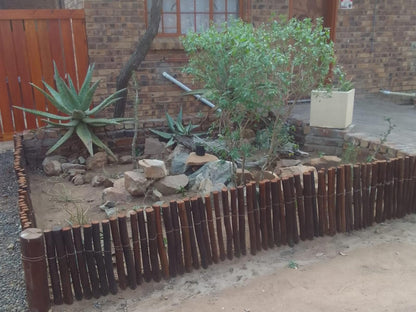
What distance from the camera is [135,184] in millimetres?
4559

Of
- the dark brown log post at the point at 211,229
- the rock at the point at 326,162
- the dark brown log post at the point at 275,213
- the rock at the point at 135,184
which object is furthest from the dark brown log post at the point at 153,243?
→ the rock at the point at 326,162

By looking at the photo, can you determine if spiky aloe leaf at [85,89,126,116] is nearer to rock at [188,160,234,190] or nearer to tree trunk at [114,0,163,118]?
tree trunk at [114,0,163,118]

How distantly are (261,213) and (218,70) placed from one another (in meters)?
1.43

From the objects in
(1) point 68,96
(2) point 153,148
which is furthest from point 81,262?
(1) point 68,96

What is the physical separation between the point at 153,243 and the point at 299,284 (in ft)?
3.77

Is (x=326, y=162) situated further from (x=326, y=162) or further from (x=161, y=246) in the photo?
(x=161, y=246)

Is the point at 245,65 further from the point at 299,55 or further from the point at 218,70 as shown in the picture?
the point at 299,55

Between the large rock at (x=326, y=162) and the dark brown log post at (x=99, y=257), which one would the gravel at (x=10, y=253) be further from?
the large rock at (x=326, y=162)

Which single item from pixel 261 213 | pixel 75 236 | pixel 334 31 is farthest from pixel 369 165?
pixel 334 31

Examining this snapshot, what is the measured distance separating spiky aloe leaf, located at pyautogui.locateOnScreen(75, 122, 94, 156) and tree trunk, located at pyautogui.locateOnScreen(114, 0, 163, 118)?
88 centimetres

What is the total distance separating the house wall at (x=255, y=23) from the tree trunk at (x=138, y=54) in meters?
0.49

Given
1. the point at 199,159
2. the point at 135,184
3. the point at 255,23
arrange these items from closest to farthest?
1. the point at 135,184
2. the point at 199,159
3. the point at 255,23

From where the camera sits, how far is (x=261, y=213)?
347cm

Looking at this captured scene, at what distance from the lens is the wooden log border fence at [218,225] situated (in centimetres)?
289
